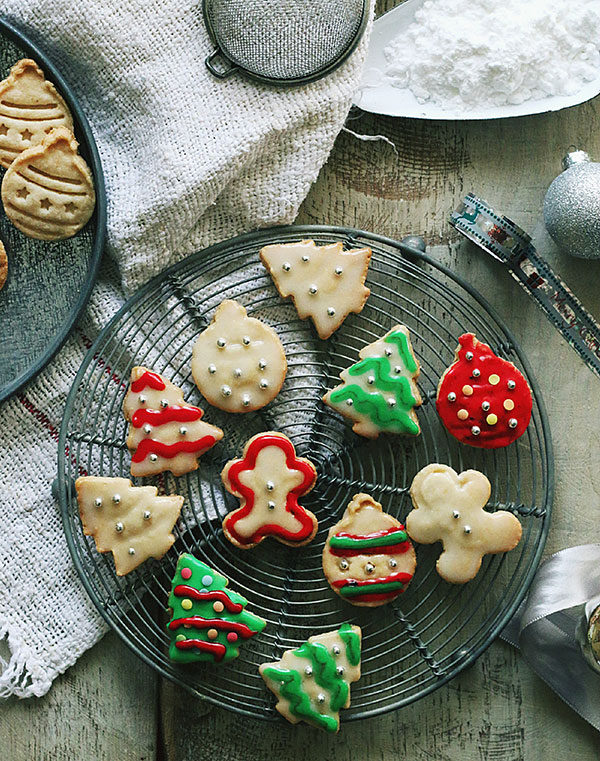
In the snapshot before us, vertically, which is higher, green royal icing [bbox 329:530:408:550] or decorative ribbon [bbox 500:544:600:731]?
green royal icing [bbox 329:530:408:550]

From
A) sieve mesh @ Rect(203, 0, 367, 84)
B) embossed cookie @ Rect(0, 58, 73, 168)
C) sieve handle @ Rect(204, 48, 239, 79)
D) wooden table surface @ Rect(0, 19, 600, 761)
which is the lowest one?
wooden table surface @ Rect(0, 19, 600, 761)

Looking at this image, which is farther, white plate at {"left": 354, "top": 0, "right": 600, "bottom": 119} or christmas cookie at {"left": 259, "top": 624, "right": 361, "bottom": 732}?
white plate at {"left": 354, "top": 0, "right": 600, "bottom": 119}

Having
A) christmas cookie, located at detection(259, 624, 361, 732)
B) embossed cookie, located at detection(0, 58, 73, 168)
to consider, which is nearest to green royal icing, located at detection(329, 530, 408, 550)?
christmas cookie, located at detection(259, 624, 361, 732)

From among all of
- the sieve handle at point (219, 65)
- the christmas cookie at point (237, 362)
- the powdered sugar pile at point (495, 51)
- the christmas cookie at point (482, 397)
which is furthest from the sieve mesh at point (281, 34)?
the christmas cookie at point (482, 397)

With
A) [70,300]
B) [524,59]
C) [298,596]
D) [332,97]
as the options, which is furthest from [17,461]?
[524,59]

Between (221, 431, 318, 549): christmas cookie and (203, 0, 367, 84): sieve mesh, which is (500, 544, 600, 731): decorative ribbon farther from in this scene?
(203, 0, 367, 84): sieve mesh

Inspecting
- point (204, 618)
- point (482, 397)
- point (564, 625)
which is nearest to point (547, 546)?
point (564, 625)

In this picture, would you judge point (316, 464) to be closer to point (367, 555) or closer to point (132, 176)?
point (367, 555)
